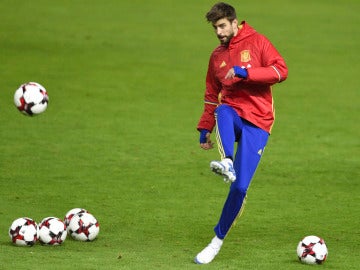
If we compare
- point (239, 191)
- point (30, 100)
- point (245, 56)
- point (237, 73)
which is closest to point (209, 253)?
point (239, 191)

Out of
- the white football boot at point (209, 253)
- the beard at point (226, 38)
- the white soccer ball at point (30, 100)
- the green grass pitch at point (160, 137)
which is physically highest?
the beard at point (226, 38)

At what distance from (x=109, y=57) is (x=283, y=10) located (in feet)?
26.3

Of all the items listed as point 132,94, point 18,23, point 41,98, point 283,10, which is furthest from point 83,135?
point 283,10

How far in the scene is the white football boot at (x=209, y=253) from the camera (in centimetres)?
1120

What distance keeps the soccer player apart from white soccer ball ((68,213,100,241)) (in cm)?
147

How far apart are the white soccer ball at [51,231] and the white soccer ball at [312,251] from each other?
→ 2660 mm

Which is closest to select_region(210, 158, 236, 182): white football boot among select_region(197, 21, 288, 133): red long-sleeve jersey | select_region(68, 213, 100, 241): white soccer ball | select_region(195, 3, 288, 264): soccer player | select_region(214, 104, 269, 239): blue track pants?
select_region(195, 3, 288, 264): soccer player

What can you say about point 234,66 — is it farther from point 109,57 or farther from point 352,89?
point 109,57

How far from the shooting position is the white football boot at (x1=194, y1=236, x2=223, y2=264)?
1120 centimetres

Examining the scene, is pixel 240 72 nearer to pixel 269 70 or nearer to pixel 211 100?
pixel 269 70

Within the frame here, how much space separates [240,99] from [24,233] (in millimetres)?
2799

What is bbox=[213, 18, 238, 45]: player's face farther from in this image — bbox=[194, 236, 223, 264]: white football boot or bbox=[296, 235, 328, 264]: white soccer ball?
bbox=[296, 235, 328, 264]: white soccer ball

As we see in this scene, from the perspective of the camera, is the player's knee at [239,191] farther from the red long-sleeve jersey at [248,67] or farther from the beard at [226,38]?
the beard at [226,38]

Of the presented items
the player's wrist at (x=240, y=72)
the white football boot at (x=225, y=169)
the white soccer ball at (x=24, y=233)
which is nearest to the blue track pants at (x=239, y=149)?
the white football boot at (x=225, y=169)
